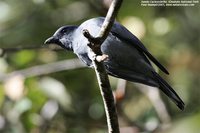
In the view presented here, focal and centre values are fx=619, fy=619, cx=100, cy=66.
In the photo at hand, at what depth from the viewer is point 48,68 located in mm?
5422

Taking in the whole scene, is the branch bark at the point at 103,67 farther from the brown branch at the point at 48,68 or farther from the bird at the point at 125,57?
the brown branch at the point at 48,68

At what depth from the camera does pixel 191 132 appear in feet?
11.0

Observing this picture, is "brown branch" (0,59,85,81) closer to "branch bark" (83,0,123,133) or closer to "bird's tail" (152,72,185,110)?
"bird's tail" (152,72,185,110)

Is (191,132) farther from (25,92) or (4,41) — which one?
(4,41)

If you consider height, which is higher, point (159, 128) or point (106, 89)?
point (159, 128)

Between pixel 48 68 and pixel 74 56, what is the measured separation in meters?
0.46

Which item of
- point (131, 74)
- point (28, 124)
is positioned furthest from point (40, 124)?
point (131, 74)

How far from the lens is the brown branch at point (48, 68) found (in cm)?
506

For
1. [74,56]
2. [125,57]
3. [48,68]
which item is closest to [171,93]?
[125,57]

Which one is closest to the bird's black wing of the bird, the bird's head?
the bird

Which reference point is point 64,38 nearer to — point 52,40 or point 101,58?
point 52,40

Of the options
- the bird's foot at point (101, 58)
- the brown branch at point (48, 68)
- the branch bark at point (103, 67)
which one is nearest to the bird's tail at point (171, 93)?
the branch bark at point (103, 67)

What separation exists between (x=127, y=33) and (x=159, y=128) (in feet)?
4.48

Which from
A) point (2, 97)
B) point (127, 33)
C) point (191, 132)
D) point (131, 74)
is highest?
point (2, 97)
